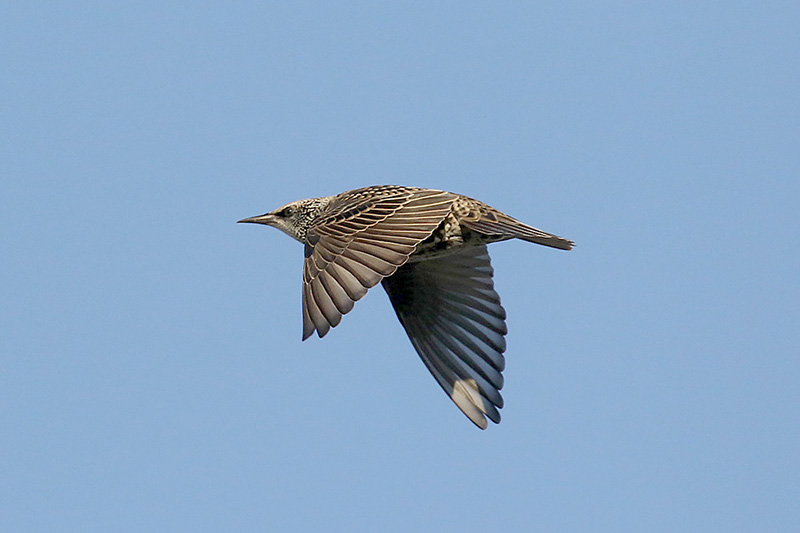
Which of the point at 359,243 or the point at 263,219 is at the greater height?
the point at 263,219

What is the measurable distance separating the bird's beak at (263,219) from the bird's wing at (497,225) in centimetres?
264

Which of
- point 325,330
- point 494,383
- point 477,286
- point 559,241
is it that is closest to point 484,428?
point 494,383

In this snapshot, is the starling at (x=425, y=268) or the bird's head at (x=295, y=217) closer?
the starling at (x=425, y=268)

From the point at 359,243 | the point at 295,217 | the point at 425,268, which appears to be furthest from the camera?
the point at 425,268

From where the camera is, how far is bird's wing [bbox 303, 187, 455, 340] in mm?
11016

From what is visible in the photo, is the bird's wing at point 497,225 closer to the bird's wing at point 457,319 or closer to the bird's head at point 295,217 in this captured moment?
the bird's wing at point 457,319

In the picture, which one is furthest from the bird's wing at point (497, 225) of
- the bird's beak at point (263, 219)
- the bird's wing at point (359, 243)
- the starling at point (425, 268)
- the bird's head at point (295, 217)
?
the bird's beak at point (263, 219)

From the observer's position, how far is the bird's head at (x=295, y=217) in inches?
563

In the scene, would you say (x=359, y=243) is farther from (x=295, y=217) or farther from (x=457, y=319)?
(x=457, y=319)

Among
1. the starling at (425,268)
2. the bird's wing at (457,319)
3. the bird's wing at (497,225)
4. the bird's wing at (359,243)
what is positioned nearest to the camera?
the bird's wing at (359,243)

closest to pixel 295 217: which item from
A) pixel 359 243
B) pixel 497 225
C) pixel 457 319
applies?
pixel 457 319

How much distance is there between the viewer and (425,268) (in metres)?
14.6

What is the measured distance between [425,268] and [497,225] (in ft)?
7.31

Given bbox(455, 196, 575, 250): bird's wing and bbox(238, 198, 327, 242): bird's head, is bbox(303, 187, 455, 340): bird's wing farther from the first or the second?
bbox(238, 198, 327, 242): bird's head
